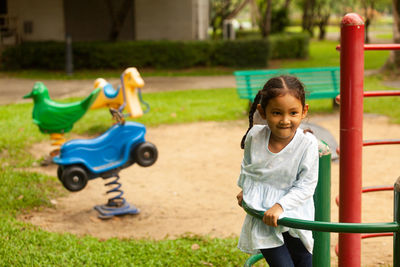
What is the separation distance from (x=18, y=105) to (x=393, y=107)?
6.57m

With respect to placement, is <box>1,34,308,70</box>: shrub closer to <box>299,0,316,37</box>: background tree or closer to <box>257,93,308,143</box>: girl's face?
<box>257,93,308,143</box>: girl's face

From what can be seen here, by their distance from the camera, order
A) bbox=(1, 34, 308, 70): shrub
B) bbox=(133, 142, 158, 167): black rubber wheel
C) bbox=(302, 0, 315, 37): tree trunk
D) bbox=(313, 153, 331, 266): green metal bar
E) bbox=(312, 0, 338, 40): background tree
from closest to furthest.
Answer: bbox=(313, 153, 331, 266): green metal bar
bbox=(133, 142, 158, 167): black rubber wheel
bbox=(1, 34, 308, 70): shrub
bbox=(302, 0, 315, 37): tree trunk
bbox=(312, 0, 338, 40): background tree

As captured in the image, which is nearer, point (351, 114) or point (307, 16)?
point (351, 114)

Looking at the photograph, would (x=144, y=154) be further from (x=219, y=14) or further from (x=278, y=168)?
(x=219, y=14)

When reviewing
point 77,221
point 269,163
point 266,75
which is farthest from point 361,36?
point 266,75

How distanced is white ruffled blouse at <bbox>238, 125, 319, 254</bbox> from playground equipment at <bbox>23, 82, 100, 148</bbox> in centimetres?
437

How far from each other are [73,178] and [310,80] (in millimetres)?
5674

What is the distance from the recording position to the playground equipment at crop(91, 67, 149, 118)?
6.21 meters

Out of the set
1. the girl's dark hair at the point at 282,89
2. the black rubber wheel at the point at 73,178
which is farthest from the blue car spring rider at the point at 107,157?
the girl's dark hair at the point at 282,89

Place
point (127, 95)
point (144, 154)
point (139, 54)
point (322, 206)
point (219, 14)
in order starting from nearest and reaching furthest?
point (322, 206)
point (144, 154)
point (127, 95)
point (139, 54)
point (219, 14)

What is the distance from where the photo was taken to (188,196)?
5.71m

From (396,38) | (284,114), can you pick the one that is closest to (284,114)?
(284,114)

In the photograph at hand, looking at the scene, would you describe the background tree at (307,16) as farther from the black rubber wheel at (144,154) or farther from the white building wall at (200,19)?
the black rubber wheel at (144,154)

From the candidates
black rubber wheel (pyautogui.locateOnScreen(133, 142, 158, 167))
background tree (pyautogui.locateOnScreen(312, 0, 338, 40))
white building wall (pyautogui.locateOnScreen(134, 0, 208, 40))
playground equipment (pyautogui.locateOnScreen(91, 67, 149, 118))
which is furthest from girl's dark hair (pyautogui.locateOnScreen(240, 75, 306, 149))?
background tree (pyautogui.locateOnScreen(312, 0, 338, 40))
